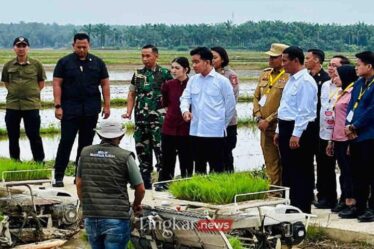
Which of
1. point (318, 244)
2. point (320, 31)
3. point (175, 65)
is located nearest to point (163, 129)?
point (175, 65)

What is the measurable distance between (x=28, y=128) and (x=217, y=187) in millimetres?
4976

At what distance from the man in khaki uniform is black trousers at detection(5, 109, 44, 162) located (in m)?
3.39

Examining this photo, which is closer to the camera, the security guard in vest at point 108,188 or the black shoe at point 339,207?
the security guard in vest at point 108,188

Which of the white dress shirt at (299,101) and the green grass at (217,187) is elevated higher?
the white dress shirt at (299,101)

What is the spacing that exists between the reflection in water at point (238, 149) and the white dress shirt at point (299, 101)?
17.7ft

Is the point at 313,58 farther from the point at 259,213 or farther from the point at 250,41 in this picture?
the point at 250,41

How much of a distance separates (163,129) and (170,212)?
340 centimetres

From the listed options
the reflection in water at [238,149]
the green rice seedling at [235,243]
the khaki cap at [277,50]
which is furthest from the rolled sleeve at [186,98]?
the reflection in water at [238,149]

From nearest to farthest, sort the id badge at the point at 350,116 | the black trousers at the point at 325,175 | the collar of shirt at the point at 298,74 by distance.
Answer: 1. the id badge at the point at 350,116
2. the collar of shirt at the point at 298,74
3. the black trousers at the point at 325,175

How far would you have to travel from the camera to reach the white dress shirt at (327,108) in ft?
29.2

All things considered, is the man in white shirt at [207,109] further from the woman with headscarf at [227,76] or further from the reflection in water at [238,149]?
the reflection in water at [238,149]

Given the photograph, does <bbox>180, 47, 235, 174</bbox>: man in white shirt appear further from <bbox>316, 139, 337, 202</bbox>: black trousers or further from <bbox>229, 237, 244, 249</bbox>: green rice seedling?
<bbox>229, 237, 244, 249</bbox>: green rice seedling

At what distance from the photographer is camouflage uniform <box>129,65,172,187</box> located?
34.3ft

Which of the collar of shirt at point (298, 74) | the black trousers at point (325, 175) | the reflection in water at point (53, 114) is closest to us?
the collar of shirt at point (298, 74)
